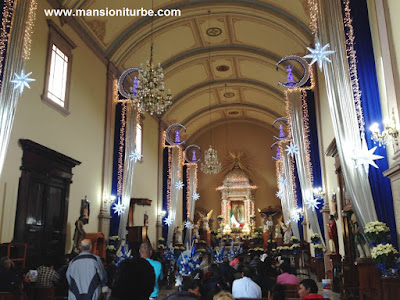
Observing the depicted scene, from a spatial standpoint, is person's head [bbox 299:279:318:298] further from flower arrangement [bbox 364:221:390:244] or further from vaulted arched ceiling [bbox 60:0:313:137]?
vaulted arched ceiling [bbox 60:0:313:137]

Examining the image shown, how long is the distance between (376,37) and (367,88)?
2.87 ft

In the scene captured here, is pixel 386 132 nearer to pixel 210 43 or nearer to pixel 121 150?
pixel 121 150

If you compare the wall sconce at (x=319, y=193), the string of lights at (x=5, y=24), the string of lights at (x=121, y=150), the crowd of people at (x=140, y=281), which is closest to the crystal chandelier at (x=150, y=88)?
the string of lights at (x=5, y=24)

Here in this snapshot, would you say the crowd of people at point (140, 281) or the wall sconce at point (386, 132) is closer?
A: the crowd of people at point (140, 281)

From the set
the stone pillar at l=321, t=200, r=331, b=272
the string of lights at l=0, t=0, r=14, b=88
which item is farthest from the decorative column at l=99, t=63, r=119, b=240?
the stone pillar at l=321, t=200, r=331, b=272

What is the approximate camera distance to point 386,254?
14.2 feet

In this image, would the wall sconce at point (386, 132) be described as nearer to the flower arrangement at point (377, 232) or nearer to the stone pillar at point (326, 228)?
the flower arrangement at point (377, 232)

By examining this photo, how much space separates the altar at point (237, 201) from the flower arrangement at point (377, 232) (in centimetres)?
1780

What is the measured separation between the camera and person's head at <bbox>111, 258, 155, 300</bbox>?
173cm

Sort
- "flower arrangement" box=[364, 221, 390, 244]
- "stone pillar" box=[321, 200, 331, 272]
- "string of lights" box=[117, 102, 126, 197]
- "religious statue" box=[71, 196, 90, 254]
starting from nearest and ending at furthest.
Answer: "flower arrangement" box=[364, 221, 390, 244]
"religious statue" box=[71, 196, 90, 254]
"stone pillar" box=[321, 200, 331, 272]
"string of lights" box=[117, 102, 126, 197]

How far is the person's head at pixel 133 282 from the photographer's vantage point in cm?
173

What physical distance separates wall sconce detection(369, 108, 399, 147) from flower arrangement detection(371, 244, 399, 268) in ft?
4.39

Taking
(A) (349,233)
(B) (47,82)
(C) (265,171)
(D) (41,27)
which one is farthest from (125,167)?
(C) (265,171)

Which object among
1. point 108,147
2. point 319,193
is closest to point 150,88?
point 108,147
